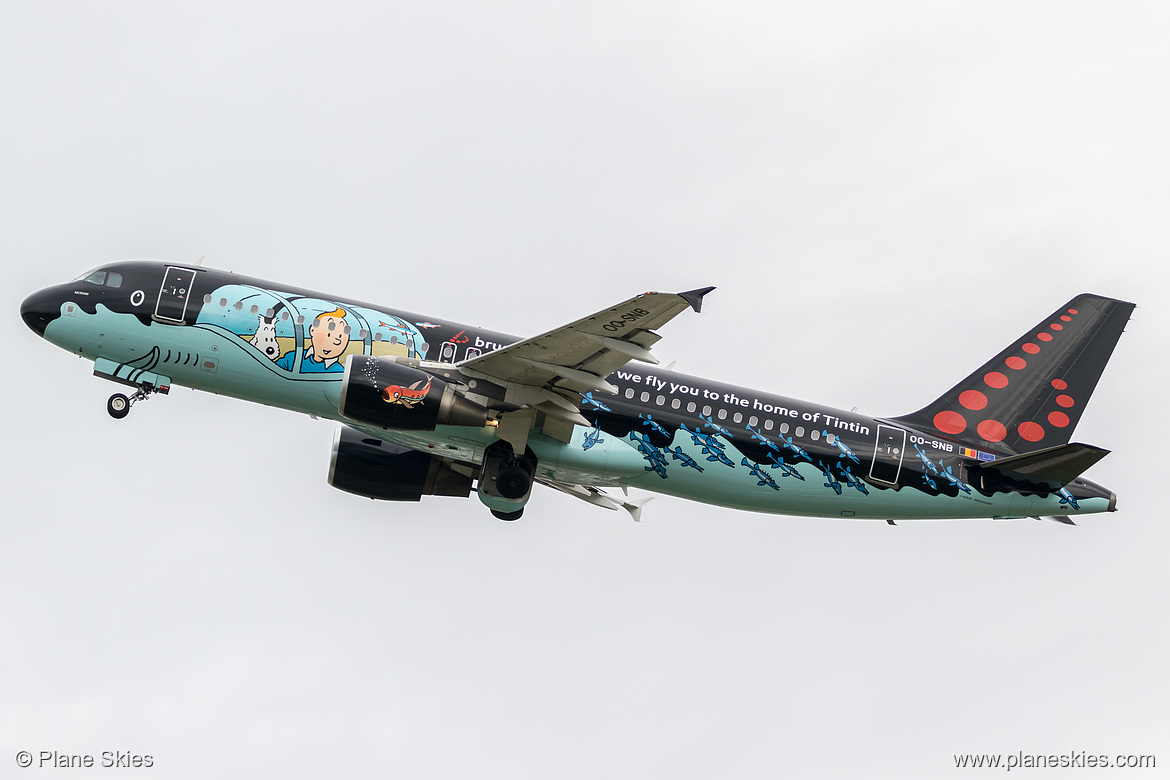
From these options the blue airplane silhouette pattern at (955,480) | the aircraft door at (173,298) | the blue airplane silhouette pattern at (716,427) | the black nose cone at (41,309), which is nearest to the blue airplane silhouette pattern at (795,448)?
the blue airplane silhouette pattern at (716,427)

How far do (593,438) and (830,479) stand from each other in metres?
7.04

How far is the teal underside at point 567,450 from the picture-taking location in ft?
109

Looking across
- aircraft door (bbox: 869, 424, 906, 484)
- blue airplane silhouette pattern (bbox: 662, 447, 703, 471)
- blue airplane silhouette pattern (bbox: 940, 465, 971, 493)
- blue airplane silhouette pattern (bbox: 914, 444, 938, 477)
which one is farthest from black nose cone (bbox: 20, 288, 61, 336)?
blue airplane silhouette pattern (bbox: 940, 465, 971, 493)

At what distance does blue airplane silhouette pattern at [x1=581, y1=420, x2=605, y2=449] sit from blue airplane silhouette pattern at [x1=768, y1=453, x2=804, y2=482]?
499 centimetres

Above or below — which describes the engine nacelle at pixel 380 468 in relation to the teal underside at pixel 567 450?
below

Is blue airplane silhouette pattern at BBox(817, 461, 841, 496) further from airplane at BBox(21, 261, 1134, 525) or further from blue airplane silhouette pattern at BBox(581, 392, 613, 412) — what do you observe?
blue airplane silhouette pattern at BBox(581, 392, 613, 412)

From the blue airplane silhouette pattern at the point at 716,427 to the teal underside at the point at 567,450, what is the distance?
0.24m

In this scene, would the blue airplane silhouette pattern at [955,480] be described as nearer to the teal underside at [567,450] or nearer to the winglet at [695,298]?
the teal underside at [567,450]

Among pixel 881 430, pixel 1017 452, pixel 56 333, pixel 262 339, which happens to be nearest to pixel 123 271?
pixel 56 333

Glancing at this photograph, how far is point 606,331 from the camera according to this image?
28.8m

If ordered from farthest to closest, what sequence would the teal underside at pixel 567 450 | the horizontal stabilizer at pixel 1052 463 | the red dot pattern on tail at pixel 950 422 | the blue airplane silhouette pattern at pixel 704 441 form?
the red dot pattern on tail at pixel 950 422
the blue airplane silhouette pattern at pixel 704 441
the teal underside at pixel 567 450
the horizontal stabilizer at pixel 1052 463

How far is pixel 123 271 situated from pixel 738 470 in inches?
732

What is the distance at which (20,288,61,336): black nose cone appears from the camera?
112ft

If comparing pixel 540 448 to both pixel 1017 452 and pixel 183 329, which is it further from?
pixel 1017 452
